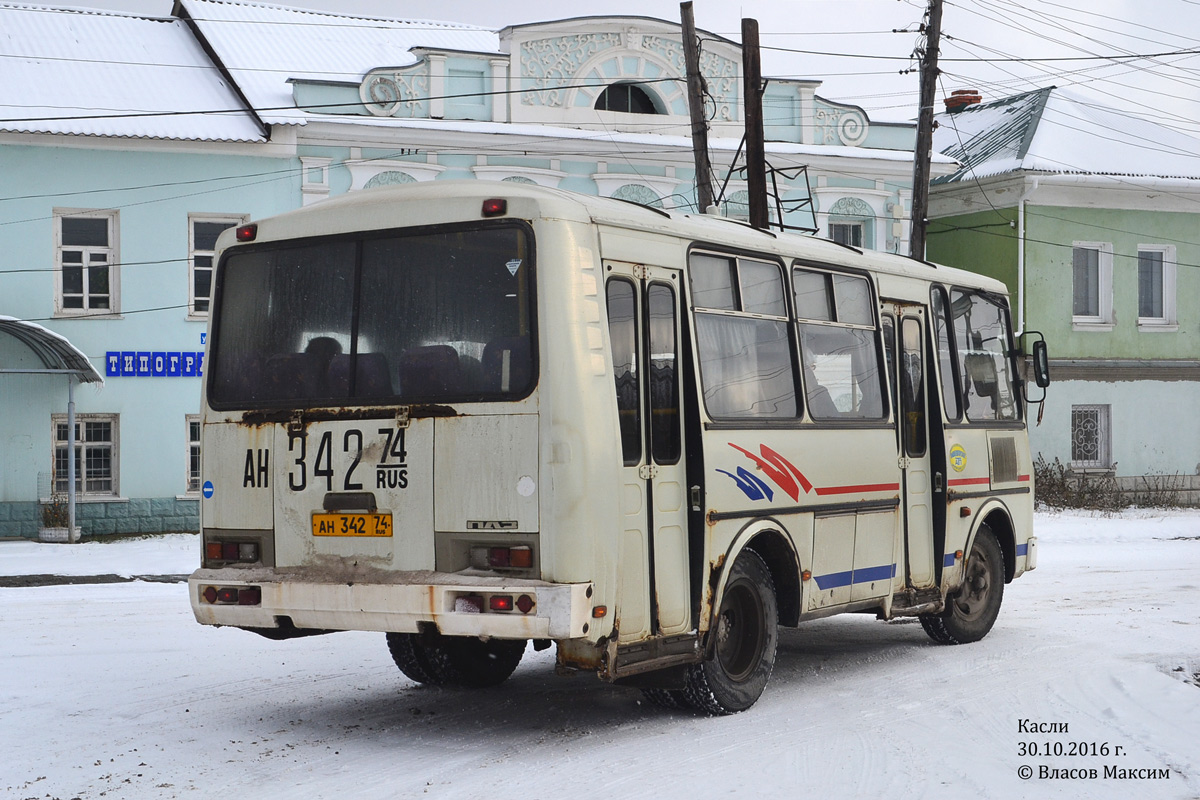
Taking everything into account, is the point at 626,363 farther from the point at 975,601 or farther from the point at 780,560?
the point at 975,601

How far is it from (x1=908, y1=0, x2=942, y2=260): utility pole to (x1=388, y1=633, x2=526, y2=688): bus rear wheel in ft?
45.7

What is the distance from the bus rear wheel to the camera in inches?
368

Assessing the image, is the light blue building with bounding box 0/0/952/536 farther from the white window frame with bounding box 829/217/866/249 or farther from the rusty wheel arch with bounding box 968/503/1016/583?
the rusty wheel arch with bounding box 968/503/1016/583

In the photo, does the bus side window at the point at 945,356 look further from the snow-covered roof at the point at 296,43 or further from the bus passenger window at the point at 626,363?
the snow-covered roof at the point at 296,43

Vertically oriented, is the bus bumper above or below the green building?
below

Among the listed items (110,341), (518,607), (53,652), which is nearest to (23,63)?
(110,341)

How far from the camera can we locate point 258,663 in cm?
1053

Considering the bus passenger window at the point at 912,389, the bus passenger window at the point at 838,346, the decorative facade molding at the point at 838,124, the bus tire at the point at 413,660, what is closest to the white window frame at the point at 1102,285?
the decorative facade molding at the point at 838,124

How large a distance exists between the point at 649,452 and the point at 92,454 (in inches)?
698

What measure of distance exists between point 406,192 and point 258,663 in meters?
4.24

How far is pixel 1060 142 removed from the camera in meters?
32.0

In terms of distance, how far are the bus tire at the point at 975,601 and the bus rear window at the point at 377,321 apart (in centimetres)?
521

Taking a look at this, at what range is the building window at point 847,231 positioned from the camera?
28.6 meters

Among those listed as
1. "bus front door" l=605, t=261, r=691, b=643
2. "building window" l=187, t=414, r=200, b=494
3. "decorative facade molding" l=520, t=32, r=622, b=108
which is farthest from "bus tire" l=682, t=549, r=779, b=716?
"decorative facade molding" l=520, t=32, r=622, b=108
